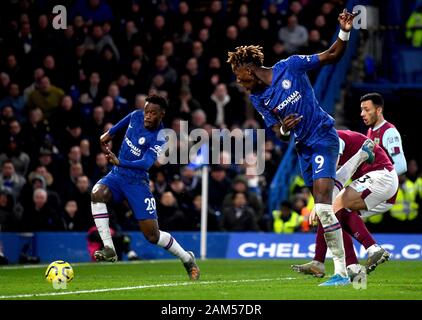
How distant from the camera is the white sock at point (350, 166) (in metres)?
13.5

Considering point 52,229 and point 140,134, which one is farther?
point 52,229

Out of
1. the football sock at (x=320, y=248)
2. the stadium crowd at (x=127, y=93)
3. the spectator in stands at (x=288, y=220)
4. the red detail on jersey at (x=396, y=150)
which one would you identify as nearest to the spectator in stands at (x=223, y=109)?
the stadium crowd at (x=127, y=93)

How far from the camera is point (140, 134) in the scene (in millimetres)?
14141

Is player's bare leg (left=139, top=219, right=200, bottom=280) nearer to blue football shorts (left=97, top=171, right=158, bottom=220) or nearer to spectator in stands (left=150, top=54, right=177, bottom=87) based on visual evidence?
blue football shorts (left=97, top=171, right=158, bottom=220)

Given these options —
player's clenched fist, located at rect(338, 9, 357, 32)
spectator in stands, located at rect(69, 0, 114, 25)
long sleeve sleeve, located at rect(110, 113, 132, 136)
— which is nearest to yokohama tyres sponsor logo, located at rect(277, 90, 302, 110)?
player's clenched fist, located at rect(338, 9, 357, 32)

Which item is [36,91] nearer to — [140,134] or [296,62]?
[140,134]

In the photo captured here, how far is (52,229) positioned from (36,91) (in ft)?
12.1

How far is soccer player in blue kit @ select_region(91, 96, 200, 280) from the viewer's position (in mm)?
13945

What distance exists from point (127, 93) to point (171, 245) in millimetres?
10194

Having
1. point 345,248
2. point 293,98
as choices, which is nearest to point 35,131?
point 345,248

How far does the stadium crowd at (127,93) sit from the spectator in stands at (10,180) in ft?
0.08

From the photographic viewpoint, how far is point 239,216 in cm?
2103
